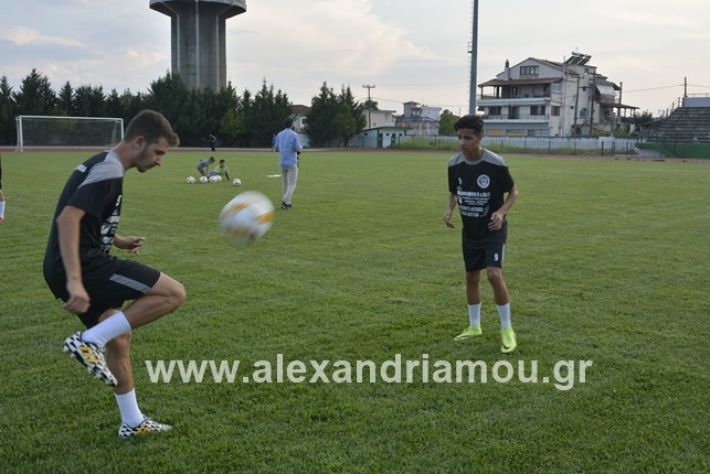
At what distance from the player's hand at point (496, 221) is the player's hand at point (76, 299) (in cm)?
340

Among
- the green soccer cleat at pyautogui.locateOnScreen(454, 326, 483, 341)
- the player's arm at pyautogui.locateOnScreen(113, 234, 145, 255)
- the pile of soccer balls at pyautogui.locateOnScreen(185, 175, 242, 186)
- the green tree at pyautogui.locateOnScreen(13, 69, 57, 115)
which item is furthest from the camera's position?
the green tree at pyautogui.locateOnScreen(13, 69, 57, 115)

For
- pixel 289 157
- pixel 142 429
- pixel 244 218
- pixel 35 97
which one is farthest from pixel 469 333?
pixel 35 97

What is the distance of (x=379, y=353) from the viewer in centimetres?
543

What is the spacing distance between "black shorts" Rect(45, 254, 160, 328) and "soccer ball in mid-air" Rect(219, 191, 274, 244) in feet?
4.12

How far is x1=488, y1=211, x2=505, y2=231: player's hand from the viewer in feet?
18.2

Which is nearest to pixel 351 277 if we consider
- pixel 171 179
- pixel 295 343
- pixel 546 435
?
pixel 295 343

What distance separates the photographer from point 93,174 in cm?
361

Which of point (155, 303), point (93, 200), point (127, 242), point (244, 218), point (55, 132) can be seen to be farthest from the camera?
point (55, 132)

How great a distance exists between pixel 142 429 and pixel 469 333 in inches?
122

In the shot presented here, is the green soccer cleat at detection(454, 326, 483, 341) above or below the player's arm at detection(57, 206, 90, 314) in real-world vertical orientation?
below

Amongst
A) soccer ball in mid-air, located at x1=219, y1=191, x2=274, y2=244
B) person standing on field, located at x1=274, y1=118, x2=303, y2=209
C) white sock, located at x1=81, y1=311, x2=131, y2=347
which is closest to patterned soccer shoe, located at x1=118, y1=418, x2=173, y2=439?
white sock, located at x1=81, y1=311, x2=131, y2=347

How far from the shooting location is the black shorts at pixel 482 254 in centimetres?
573

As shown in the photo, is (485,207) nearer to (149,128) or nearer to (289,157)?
(149,128)

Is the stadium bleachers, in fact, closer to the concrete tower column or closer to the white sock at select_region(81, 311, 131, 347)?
the concrete tower column
